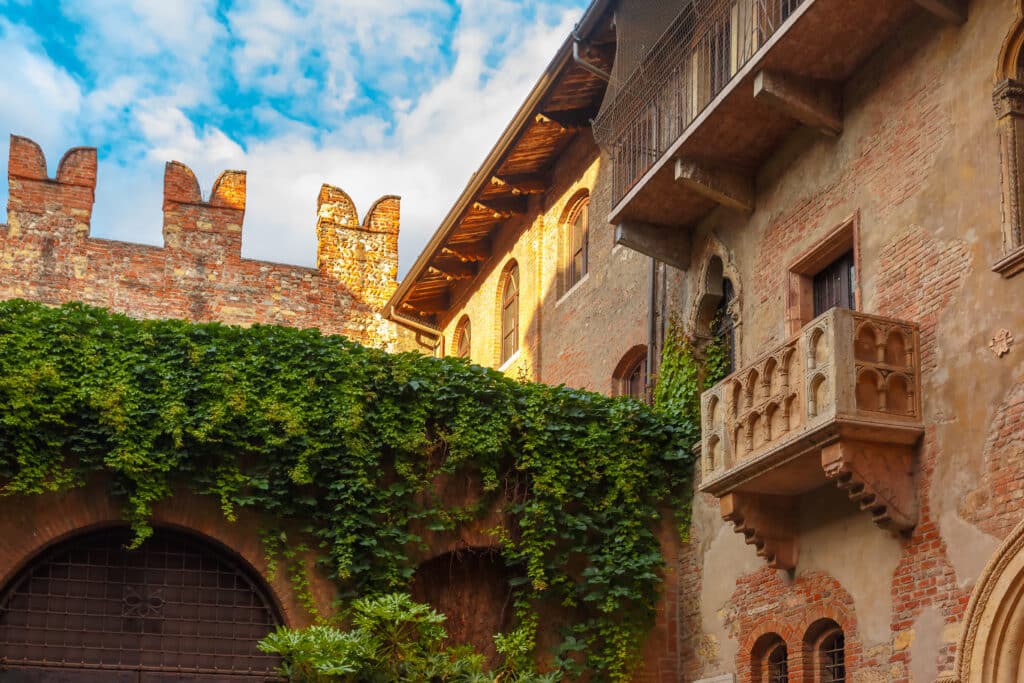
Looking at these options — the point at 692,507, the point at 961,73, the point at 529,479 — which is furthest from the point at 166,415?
the point at 961,73

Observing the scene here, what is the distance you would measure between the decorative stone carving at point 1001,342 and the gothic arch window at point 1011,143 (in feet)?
1.26

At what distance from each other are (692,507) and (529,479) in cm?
160

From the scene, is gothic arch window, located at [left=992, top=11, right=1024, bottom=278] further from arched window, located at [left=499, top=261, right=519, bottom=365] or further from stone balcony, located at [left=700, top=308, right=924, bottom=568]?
arched window, located at [left=499, top=261, right=519, bottom=365]

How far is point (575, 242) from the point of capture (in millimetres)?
18203

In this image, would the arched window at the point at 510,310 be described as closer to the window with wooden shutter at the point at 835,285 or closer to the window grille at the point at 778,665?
the window with wooden shutter at the point at 835,285

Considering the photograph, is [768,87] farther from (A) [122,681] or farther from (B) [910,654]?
(A) [122,681]

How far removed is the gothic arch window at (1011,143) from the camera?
938cm

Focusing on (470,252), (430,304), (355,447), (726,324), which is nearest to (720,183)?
(726,324)

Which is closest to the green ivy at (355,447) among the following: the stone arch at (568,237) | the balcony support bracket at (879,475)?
the balcony support bracket at (879,475)

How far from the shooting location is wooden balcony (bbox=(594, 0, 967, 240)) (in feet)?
36.5

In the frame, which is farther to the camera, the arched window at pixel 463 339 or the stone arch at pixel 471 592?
the arched window at pixel 463 339

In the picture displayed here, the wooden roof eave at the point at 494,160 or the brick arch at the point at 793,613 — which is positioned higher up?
the wooden roof eave at the point at 494,160

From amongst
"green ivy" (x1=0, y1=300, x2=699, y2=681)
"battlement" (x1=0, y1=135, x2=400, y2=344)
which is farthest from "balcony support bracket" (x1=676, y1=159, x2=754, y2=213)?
"battlement" (x1=0, y1=135, x2=400, y2=344)

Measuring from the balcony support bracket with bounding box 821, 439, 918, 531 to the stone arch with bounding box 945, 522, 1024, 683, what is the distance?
1.02 metres
